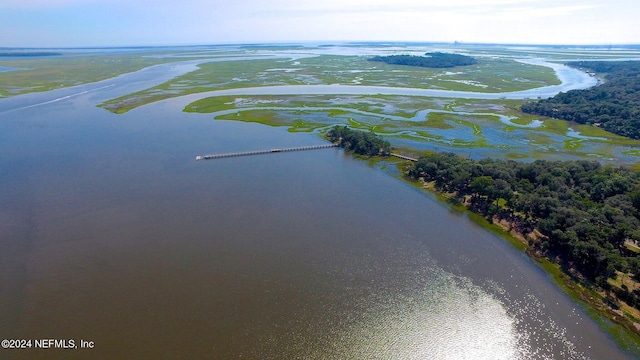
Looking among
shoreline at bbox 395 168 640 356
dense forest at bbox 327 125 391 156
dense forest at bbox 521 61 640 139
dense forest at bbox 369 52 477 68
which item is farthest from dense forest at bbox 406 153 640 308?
dense forest at bbox 369 52 477 68

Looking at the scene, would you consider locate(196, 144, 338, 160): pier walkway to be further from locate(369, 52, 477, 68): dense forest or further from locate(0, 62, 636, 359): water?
locate(369, 52, 477, 68): dense forest

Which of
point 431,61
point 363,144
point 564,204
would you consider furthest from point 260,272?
point 431,61

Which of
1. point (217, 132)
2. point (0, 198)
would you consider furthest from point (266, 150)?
point (0, 198)

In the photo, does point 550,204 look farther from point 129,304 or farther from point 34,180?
point 34,180

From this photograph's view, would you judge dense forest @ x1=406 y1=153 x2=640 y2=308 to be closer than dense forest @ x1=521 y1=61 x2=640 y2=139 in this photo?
Yes

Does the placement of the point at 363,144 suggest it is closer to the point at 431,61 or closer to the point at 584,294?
the point at 584,294

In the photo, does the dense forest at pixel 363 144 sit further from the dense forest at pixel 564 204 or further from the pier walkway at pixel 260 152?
the dense forest at pixel 564 204
